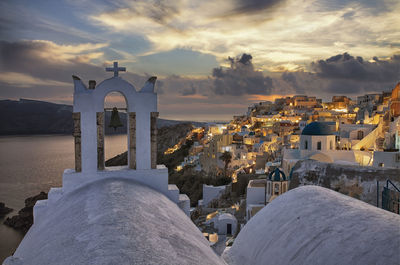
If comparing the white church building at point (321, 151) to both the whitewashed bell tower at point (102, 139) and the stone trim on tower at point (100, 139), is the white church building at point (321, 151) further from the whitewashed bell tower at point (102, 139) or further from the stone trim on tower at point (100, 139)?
the stone trim on tower at point (100, 139)

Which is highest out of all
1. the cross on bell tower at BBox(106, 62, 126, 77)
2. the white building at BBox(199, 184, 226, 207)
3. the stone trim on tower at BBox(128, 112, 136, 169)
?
the cross on bell tower at BBox(106, 62, 126, 77)

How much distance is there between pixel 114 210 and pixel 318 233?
2607 millimetres

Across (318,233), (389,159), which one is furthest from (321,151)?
(318,233)

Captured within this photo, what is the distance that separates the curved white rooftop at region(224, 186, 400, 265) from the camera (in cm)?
293

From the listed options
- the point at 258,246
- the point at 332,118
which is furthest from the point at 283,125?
the point at 258,246

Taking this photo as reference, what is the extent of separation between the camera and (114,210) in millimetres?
3119

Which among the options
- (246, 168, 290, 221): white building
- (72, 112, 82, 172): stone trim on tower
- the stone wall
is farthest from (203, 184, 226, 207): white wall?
(72, 112, 82, 172): stone trim on tower

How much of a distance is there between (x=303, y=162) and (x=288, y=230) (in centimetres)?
1465

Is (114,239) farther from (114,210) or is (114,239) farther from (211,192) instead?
(211,192)

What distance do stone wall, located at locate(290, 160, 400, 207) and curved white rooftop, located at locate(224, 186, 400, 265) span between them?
1143 centimetres

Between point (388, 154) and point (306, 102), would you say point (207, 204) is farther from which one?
point (306, 102)

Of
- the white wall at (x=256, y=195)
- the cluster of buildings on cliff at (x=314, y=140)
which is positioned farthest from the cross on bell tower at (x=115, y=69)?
the cluster of buildings on cliff at (x=314, y=140)

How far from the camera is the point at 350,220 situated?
11.7ft

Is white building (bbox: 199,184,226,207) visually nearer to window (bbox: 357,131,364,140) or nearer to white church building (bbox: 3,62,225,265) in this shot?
window (bbox: 357,131,364,140)
